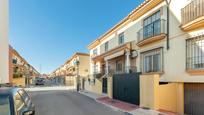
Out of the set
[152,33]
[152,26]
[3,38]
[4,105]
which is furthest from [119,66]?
[4,105]

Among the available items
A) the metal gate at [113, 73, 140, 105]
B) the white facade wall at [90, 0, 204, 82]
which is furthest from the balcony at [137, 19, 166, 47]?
the metal gate at [113, 73, 140, 105]

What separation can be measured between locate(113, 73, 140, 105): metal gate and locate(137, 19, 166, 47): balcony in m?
2.86

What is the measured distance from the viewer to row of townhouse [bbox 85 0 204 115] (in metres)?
10.2

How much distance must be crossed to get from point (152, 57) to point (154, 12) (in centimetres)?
348

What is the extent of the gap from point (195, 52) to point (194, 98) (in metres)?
2.56

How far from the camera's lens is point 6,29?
1603 centimetres

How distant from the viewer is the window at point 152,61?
44.6ft

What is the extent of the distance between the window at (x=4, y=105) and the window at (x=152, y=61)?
11081 mm

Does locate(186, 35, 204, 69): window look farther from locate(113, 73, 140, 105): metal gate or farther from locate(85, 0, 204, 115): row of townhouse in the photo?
locate(113, 73, 140, 105): metal gate

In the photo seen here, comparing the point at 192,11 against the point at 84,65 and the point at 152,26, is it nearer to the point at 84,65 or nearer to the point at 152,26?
the point at 152,26

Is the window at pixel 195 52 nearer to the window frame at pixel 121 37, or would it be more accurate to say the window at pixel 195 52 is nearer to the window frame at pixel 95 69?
the window frame at pixel 121 37

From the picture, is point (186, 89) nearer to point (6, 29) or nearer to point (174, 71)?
point (174, 71)

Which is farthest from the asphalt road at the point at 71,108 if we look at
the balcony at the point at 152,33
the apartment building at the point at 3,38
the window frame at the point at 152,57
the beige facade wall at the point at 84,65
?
the beige facade wall at the point at 84,65

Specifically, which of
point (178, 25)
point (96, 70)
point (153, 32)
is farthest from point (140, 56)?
point (96, 70)
